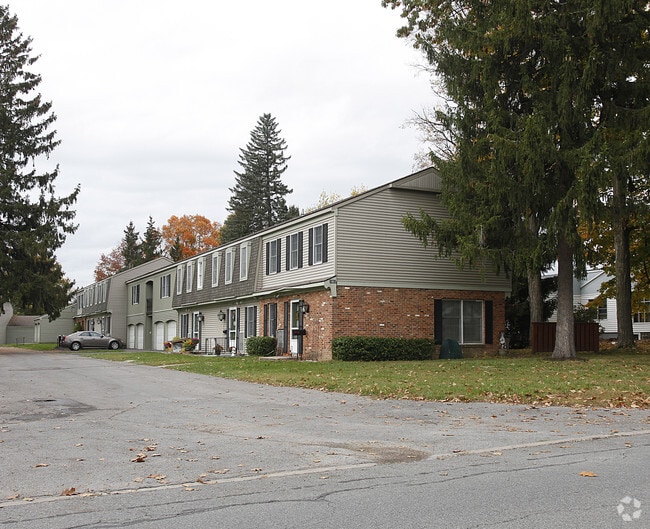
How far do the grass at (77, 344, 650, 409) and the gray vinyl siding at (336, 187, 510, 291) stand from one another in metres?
4.54

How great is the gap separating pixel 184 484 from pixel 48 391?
10.6 meters

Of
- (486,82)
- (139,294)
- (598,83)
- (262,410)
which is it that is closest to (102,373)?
(262,410)

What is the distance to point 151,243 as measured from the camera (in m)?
83.0

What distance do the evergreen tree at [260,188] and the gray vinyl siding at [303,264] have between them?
39369mm

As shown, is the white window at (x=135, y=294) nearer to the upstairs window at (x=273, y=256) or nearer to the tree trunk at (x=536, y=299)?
the upstairs window at (x=273, y=256)

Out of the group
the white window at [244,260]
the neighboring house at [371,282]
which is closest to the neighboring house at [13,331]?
the white window at [244,260]

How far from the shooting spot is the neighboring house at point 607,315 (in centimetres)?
4794

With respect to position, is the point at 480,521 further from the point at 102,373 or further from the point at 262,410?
the point at 102,373

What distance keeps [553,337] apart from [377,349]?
26.7ft

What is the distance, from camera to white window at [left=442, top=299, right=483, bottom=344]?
27.9 meters

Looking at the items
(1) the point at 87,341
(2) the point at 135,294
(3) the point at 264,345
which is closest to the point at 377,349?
(3) the point at 264,345

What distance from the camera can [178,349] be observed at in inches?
1585

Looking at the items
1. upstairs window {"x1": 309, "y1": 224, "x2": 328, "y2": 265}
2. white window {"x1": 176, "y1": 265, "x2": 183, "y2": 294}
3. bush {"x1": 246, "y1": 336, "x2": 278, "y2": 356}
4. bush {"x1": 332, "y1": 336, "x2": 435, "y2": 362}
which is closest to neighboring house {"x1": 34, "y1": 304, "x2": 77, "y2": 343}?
white window {"x1": 176, "y1": 265, "x2": 183, "y2": 294}

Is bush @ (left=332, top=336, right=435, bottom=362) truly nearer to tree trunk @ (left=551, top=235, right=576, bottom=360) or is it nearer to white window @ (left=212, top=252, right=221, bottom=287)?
tree trunk @ (left=551, top=235, right=576, bottom=360)
